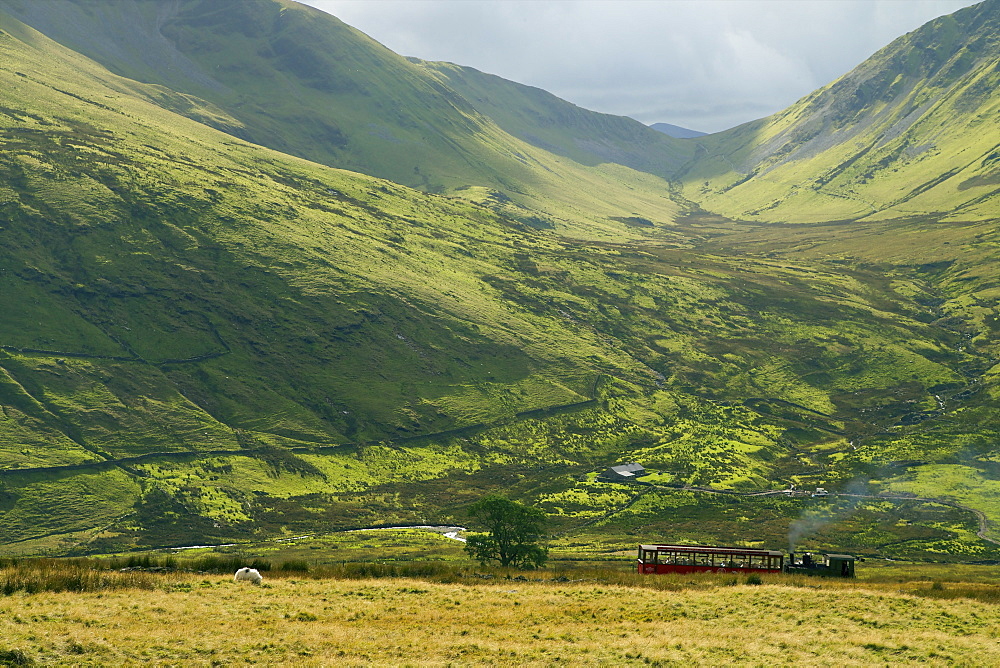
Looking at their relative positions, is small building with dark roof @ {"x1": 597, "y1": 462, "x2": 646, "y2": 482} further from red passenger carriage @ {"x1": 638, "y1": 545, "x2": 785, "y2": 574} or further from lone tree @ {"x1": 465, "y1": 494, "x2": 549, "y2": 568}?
red passenger carriage @ {"x1": 638, "y1": 545, "x2": 785, "y2": 574}

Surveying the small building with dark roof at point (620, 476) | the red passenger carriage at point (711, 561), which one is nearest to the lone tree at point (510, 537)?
the red passenger carriage at point (711, 561)

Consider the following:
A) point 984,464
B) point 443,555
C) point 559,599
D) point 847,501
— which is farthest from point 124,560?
point 984,464

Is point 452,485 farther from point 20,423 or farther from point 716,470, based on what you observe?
point 20,423

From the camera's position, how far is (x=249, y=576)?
5191 cm

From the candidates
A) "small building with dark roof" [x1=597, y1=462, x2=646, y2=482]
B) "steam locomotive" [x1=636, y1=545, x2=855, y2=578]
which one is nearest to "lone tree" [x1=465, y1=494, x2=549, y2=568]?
"steam locomotive" [x1=636, y1=545, x2=855, y2=578]

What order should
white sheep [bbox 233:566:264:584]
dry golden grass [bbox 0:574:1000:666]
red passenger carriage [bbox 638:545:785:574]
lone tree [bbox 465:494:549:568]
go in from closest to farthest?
dry golden grass [bbox 0:574:1000:666] < white sheep [bbox 233:566:264:584] < red passenger carriage [bbox 638:545:785:574] < lone tree [bbox 465:494:549:568]

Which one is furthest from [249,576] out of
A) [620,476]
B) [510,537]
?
[620,476]

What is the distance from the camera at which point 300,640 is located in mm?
37969

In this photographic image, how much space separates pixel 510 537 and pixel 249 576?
45.1 m

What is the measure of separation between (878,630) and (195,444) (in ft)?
584

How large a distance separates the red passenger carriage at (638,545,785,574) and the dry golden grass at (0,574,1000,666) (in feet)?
43.5

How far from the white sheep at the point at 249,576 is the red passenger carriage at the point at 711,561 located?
111 feet

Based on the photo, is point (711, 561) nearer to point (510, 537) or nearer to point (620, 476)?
point (510, 537)

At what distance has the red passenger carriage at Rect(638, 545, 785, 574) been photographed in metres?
67.0
